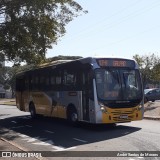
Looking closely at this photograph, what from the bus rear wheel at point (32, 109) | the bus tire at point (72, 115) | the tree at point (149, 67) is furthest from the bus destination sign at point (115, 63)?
the tree at point (149, 67)

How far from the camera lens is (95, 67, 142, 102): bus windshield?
56.5 feet

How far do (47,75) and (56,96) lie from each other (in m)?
1.68

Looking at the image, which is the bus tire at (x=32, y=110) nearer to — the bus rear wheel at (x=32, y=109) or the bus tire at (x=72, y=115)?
the bus rear wheel at (x=32, y=109)

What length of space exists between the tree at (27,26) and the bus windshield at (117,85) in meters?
5.78

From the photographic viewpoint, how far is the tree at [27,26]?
70.5 feet

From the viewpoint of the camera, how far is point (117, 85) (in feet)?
57.2

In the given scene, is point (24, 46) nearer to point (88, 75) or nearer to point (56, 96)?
point (56, 96)

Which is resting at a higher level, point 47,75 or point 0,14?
point 0,14

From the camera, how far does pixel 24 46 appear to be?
2284 cm

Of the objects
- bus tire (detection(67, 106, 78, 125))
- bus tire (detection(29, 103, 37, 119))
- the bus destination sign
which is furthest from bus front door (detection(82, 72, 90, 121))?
bus tire (detection(29, 103, 37, 119))

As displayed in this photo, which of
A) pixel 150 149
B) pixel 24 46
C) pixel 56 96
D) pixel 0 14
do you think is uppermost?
pixel 0 14

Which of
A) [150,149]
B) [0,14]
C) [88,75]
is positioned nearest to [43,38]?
[0,14]

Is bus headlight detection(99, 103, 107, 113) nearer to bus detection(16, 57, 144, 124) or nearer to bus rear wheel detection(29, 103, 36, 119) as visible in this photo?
bus detection(16, 57, 144, 124)

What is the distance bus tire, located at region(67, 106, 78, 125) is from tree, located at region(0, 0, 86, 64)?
196 inches
